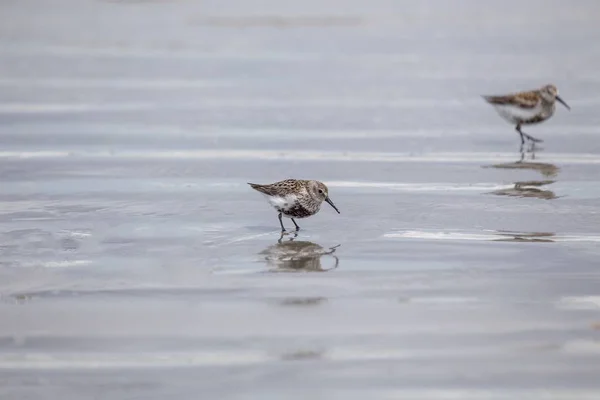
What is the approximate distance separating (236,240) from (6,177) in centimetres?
427

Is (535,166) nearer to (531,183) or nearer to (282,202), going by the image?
(531,183)

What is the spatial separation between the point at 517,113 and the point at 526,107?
5.8 inches

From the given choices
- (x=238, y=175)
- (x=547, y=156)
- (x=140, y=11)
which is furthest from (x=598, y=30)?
(x=238, y=175)

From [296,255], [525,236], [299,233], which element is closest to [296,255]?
[296,255]

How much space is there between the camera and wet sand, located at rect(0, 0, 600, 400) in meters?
7.57

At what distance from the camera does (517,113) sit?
1750 centimetres

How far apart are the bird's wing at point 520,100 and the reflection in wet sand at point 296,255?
7037 mm

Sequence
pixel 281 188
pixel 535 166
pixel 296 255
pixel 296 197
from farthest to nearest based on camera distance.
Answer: pixel 535 166
pixel 281 188
pixel 296 197
pixel 296 255

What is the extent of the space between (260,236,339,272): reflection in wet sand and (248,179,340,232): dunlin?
1.03ft

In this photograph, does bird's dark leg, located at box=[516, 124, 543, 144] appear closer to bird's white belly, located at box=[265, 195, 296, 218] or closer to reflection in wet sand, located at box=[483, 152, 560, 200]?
reflection in wet sand, located at box=[483, 152, 560, 200]

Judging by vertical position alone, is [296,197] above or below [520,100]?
below

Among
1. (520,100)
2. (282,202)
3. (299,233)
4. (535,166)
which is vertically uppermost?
(520,100)

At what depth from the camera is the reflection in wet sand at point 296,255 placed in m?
10.1

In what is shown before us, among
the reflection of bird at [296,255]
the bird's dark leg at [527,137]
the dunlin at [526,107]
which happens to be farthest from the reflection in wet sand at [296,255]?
the dunlin at [526,107]
